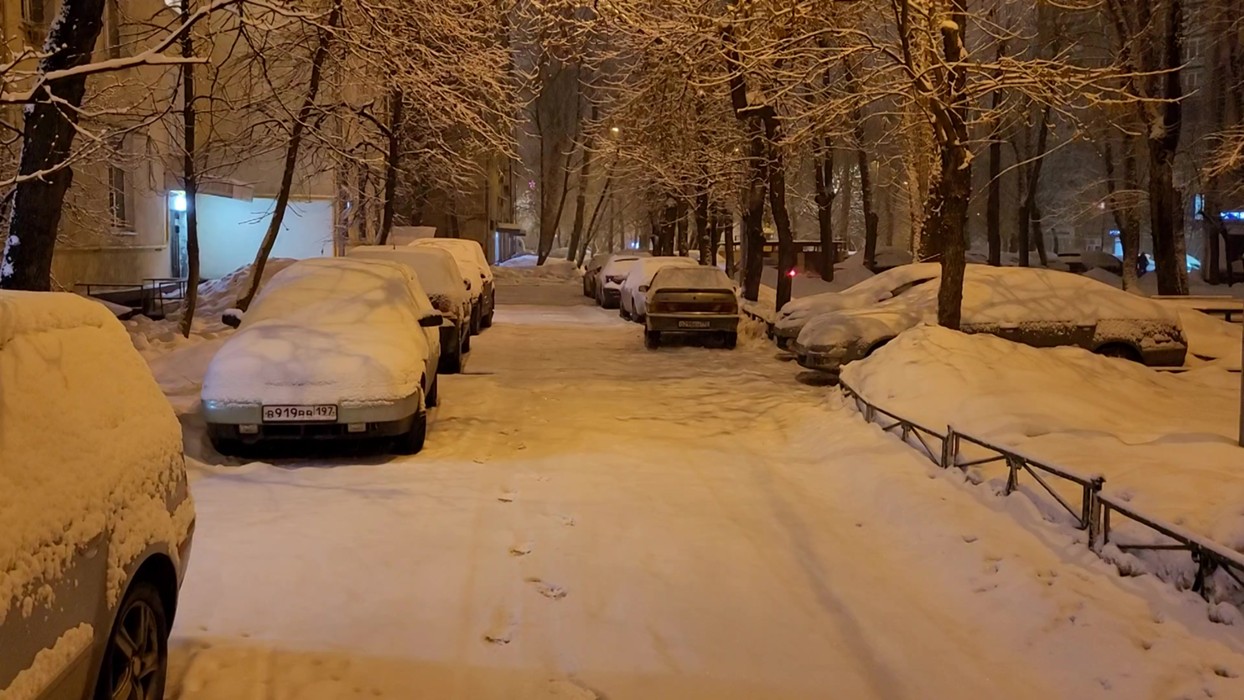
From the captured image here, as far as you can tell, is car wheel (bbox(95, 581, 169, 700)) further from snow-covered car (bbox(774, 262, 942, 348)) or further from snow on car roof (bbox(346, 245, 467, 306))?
snow-covered car (bbox(774, 262, 942, 348))

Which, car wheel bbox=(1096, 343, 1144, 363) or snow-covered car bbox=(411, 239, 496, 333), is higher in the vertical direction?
snow-covered car bbox=(411, 239, 496, 333)

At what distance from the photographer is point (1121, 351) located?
14.0m

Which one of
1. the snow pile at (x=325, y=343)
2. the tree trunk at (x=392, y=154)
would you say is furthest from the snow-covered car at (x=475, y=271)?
the snow pile at (x=325, y=343)

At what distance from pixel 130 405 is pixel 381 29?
7147 mm

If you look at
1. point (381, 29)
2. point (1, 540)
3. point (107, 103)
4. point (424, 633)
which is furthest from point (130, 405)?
point (107, 103)

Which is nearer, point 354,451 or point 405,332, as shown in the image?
point 354,451

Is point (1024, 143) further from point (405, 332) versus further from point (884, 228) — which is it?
point (405, 332)

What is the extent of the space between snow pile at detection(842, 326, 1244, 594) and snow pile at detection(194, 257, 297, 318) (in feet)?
49.4

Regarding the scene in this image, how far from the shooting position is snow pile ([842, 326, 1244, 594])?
6.01 metres

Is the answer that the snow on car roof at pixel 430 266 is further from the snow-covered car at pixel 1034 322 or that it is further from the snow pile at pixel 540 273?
the snow pile at pixel 540 273

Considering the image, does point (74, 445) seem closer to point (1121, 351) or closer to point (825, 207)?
point (1121, 351)

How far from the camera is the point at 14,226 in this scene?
9.11 m

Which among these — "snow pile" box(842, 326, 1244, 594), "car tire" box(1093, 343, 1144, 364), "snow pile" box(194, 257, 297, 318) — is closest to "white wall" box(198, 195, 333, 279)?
"snow pile" box(194, 257, 297, 318)

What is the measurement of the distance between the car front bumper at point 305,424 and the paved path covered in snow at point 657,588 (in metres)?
0.29
